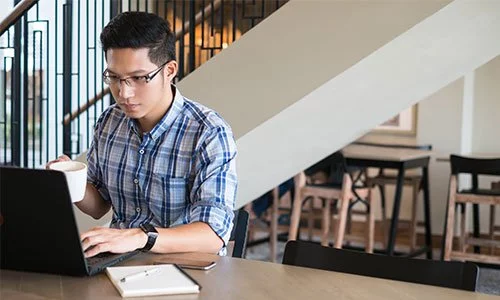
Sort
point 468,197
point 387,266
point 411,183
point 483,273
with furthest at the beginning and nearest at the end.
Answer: point 411,183
point 483,273
point 468,197
point 387,266

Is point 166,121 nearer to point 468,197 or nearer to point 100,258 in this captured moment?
point 100,258

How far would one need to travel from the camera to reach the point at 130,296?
1502mm

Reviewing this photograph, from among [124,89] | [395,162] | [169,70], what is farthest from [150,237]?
[395,162]

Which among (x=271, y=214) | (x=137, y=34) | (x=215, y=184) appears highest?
(x=137, y=34)

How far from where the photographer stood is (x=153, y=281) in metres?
1.57

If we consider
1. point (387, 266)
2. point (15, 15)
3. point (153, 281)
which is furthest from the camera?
point (15, 15)

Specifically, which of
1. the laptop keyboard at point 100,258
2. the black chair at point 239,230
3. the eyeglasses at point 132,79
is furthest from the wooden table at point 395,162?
the laptop keyboard at point 100,258

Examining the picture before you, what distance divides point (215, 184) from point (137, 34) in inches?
17.7

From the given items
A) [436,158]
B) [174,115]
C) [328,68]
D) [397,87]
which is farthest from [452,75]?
[174,115]

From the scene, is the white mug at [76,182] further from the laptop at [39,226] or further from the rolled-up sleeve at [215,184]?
the rolled-up sleeve at [215,184]

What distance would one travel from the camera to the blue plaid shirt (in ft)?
6.95

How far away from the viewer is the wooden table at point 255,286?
1523mm

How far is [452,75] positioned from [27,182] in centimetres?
356

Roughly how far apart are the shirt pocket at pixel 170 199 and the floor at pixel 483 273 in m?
2.83
